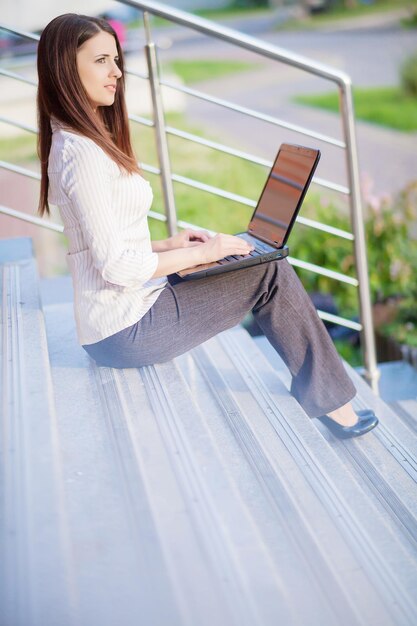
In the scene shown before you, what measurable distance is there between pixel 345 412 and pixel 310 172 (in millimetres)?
646

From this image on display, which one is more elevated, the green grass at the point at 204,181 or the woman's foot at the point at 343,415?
the woman's foot at the point at 343,415

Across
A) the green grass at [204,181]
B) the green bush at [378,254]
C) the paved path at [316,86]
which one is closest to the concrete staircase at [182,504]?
the green bush at [378,254]

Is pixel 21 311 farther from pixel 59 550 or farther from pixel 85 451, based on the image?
pixel 59 550

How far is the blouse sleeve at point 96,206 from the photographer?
183 centimetres

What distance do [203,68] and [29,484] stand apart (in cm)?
1250

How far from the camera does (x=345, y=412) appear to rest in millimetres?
2252

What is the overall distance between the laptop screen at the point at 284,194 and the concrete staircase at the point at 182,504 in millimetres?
413

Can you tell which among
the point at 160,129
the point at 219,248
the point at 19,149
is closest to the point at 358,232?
the point at 160,129

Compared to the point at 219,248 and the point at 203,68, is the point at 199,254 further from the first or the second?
the point at 203,68

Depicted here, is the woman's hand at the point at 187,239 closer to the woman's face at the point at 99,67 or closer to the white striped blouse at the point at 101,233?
the white striped blouse at the point at 101,233

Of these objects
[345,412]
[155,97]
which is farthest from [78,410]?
[155,97]

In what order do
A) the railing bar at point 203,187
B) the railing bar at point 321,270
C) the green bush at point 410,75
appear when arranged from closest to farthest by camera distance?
the railing bar at point 203,187, the railing bar at point 321,270, the green bush at point 410,75

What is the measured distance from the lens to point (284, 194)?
2203 millimetres

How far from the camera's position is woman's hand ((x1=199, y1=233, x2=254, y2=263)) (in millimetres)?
2014
